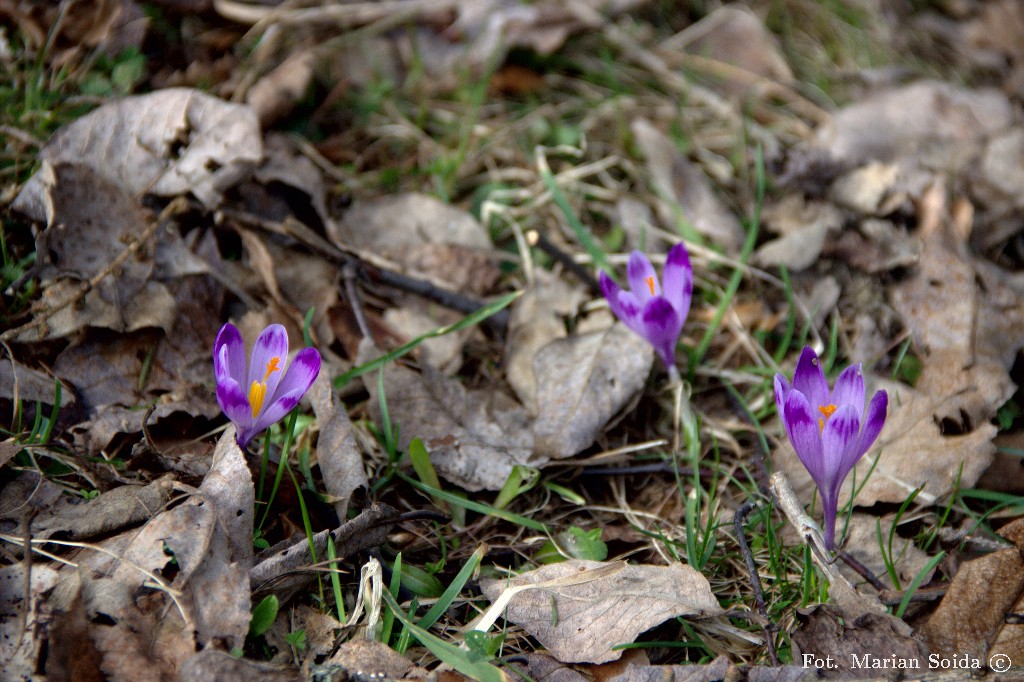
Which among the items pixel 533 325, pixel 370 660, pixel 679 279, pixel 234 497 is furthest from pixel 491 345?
pixel 370 660

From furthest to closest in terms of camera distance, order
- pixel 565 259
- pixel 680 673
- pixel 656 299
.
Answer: pixel 565 259
pixel 656 299
pixel 680 673

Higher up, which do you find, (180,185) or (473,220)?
(180,185)

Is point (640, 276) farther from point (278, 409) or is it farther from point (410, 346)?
point (278, 409)

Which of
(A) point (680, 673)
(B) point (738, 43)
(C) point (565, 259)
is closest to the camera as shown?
(A) point (680, 673)

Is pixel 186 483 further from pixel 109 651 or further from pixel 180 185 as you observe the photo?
pixel 180 185

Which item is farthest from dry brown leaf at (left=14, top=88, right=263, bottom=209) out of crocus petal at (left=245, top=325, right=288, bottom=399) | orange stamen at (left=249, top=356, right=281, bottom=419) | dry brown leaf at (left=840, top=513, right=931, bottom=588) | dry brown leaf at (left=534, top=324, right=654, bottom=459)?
dry brown leaf at (left=840, top=513, right=931, bottom=588)

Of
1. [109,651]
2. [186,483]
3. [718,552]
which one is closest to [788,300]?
[718,552]
